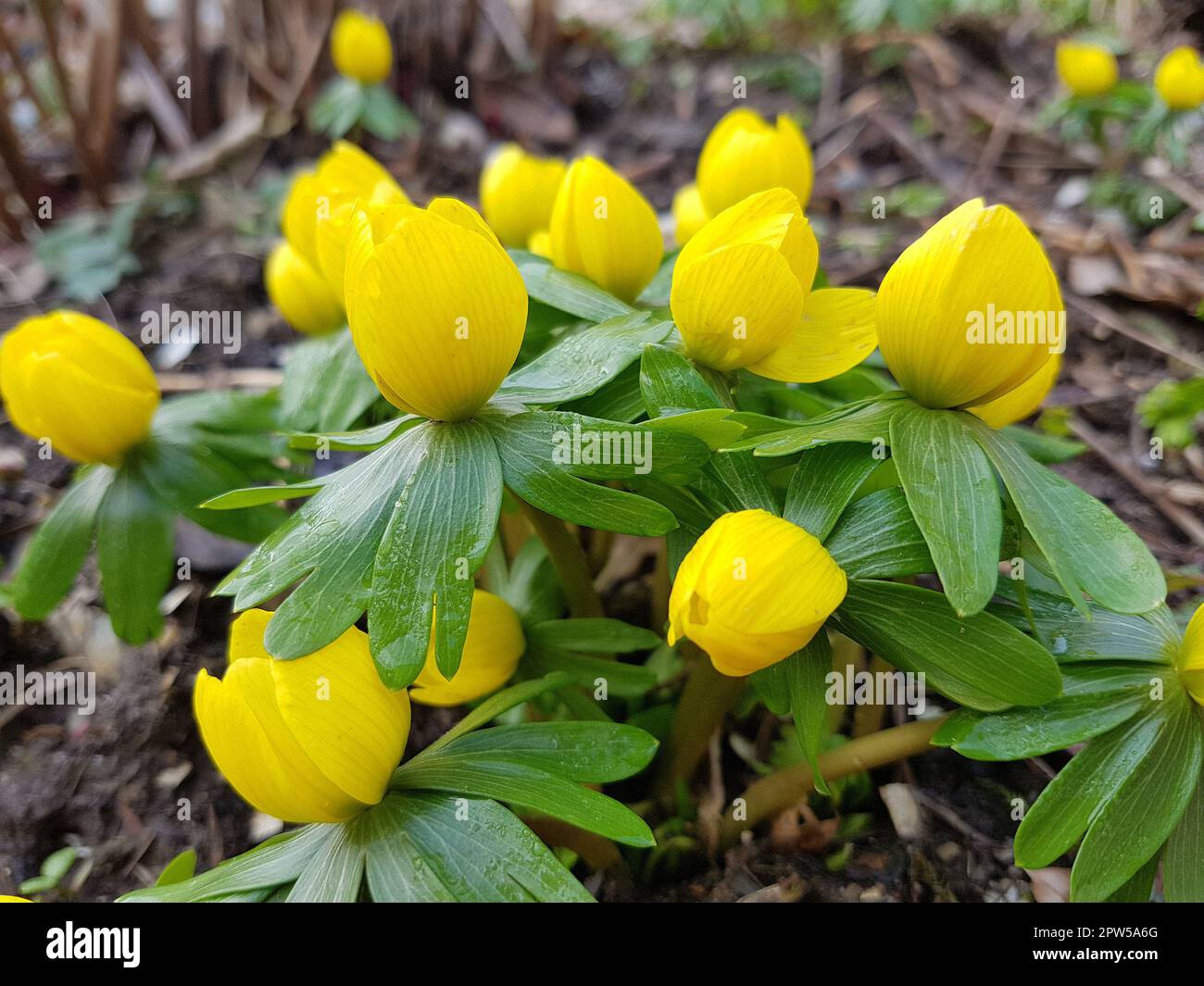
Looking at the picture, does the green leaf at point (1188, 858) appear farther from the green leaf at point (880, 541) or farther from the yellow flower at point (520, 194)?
the yellow flower at point (520, 194)

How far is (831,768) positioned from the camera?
1003mm

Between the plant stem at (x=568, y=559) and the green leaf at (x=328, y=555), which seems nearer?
the green leaf at (x=328, y=555)

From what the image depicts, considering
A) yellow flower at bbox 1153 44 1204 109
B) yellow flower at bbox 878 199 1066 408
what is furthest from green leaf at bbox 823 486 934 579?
yellow flower at bbox 1153 44 1204 109

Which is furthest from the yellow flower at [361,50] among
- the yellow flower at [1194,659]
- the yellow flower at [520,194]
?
the yellow flower at [1194,659]

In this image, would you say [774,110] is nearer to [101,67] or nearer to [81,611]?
[101,67]

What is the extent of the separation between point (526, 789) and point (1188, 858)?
55 centimetres

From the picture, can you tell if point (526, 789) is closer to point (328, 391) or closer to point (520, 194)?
point (328, 391)

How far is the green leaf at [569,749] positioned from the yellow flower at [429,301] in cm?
30

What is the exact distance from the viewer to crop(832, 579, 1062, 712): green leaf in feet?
2.48

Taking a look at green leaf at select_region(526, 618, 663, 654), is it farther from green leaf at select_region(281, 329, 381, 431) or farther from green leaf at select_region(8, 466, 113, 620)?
green leaf at select_region(8, 466, 113, 620)

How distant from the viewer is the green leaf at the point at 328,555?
29.8 inches

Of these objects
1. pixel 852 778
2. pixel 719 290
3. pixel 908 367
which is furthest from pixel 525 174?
pixel 852 778

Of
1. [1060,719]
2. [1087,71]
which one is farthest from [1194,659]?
[1087,71]
